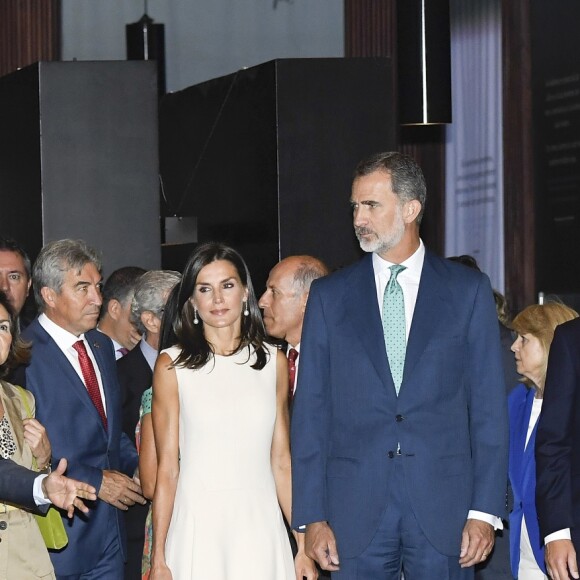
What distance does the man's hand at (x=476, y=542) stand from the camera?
360 cm

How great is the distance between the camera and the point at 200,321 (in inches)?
159

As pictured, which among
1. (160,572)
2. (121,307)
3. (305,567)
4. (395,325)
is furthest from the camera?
(121,307)

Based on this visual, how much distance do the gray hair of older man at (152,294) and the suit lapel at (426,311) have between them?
57.4 inches

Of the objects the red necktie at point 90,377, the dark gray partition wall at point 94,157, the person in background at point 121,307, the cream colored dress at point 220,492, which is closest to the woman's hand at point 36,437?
the cream colored dress at point 220,492

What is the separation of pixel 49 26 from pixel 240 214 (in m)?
4.97

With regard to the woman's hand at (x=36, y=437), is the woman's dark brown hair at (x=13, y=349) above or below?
above

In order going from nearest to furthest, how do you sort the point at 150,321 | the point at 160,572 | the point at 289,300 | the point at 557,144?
the point at 160,572, the point at 289,300, the point at 150,321, the point at 557,144

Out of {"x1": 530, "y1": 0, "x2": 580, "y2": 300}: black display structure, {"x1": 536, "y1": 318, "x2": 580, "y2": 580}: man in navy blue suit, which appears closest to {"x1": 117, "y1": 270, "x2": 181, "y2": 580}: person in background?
{"x1": 536, "y1": 318, "x2": 580, "y2": 580}: man in navy blue suit

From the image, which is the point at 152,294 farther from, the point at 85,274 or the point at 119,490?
the point at 119,490

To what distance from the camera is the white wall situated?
39.1 ft

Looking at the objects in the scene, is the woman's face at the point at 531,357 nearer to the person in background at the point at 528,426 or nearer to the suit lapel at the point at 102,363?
the person in background at the point at 528,426

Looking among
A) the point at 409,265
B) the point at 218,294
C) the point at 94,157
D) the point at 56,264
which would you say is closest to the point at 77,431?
the point at 56,264

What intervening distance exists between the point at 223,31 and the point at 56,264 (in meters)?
8.03

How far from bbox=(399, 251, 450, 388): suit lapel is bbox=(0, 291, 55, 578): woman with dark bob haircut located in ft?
3.63
